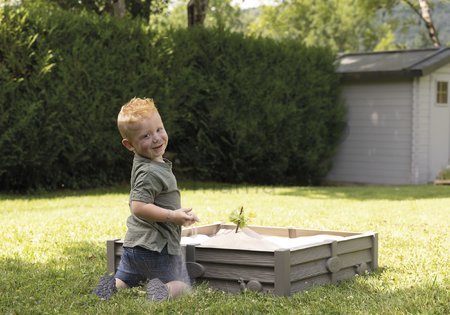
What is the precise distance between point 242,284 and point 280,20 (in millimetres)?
40377

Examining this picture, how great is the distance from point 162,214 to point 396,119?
1427cm

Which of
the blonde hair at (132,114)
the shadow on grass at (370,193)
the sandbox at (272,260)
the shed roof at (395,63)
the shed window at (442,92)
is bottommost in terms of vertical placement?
the shadow on grass at (370,193)

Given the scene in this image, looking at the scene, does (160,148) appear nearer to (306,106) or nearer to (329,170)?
(306,106)

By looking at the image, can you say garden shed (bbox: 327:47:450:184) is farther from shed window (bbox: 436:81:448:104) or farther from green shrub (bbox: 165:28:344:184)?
green shrub (bbox: 165:28:344:184)

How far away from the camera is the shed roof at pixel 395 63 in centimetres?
1723

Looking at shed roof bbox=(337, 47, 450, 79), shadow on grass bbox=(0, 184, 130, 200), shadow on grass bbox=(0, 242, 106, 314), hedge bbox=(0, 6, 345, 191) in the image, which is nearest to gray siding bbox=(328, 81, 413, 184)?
shed roof bbox=(337, 47, 450, 79)

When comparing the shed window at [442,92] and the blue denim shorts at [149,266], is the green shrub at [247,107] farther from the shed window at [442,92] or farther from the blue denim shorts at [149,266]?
the blue denim shorts at [149,266]

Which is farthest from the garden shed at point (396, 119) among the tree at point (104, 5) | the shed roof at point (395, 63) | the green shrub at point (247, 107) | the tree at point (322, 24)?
the tree at point (322, 24)

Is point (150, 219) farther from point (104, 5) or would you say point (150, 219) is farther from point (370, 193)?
point (104, 5)

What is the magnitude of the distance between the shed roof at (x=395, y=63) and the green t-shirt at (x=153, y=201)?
13.3 meters

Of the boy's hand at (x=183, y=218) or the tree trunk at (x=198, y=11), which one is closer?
the boy's hand at (x=183, y=218)

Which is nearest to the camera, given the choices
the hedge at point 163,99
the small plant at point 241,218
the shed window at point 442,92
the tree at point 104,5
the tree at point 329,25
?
the small plant at point 241,218

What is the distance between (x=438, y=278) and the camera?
17.3 feet

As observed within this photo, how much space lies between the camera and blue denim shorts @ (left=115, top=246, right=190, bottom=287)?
472 cm
